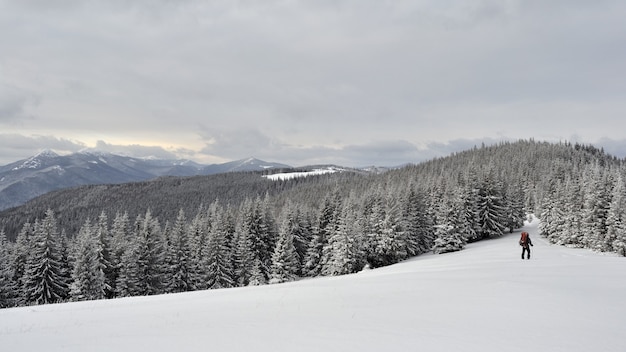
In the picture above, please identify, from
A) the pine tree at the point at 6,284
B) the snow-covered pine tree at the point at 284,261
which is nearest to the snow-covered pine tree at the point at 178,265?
the snow-covered pine tree at the point at 284,261

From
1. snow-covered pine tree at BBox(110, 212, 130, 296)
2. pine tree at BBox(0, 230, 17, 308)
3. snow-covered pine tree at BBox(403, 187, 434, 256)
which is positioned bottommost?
pine tree at BBox(0, 230, 17, 308)

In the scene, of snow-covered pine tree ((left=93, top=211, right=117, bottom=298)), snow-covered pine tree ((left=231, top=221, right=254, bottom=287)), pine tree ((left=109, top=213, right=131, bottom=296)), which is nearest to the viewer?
snow-covered pine tree ((left=93, top=211, right=117, bottom=298))

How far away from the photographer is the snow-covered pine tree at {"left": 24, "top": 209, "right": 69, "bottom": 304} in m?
38.8

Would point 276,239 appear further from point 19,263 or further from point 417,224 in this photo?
point 19,263

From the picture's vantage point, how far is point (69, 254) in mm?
44531

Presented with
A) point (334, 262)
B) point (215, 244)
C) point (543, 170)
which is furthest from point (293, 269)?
point (543, 170)

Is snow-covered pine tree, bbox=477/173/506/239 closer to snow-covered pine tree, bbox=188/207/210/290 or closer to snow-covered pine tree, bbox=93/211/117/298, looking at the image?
snow-covered pine tree, bbox=188/207/210/290

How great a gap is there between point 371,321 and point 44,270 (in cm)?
4365

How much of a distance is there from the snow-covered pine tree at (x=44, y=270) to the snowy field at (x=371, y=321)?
29984 mm

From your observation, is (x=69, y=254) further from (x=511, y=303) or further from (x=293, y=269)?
(x=511, y=303)

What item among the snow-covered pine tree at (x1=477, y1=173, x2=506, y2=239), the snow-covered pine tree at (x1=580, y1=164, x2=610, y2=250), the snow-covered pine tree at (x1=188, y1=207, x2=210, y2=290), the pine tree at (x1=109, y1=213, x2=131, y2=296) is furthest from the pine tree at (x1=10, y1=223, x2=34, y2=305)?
the snow-covered pine tree at (x1=580, y1=164, x2=610, y2=250)

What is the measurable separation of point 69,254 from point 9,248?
8.83 metres

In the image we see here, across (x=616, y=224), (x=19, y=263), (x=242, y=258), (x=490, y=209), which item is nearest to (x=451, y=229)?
(x=490, y=209)

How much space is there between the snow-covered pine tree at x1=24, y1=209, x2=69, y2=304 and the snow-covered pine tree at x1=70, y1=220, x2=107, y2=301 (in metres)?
3.21
